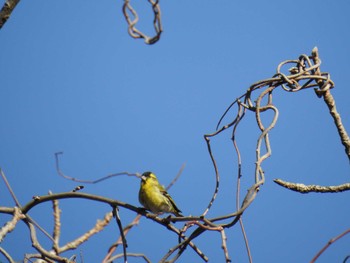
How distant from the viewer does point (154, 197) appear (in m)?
4.10

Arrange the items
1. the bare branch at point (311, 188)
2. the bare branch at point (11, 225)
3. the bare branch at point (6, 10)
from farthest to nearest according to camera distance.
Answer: the bare branch at point (311, 188) → the bare branch at point (6, 10) → the bare branch at point (11, 225)

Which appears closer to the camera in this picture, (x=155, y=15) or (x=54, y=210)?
(x=155, y=15)

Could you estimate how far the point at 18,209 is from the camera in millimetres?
1680

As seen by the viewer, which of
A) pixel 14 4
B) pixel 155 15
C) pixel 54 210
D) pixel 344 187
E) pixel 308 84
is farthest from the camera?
pixel 308 84

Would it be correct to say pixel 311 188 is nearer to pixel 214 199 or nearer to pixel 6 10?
pixel 214 199

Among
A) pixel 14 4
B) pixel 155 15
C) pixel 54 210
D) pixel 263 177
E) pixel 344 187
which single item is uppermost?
pixel 14 4

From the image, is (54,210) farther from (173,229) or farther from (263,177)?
(263,177)

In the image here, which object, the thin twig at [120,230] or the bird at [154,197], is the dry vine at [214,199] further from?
the bird at [154,197]

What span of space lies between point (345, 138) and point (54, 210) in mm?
1164

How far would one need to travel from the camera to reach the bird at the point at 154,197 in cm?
411

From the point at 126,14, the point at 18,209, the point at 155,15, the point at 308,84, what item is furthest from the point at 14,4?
the point at 308,84

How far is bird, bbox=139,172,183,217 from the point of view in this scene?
4105 millimetres

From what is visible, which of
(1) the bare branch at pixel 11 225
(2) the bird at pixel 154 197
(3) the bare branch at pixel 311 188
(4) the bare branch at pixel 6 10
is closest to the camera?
(1) the bare branch at pixel 11 225

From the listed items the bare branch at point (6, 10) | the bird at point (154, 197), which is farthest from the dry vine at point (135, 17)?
the bird at point (154, 197)
